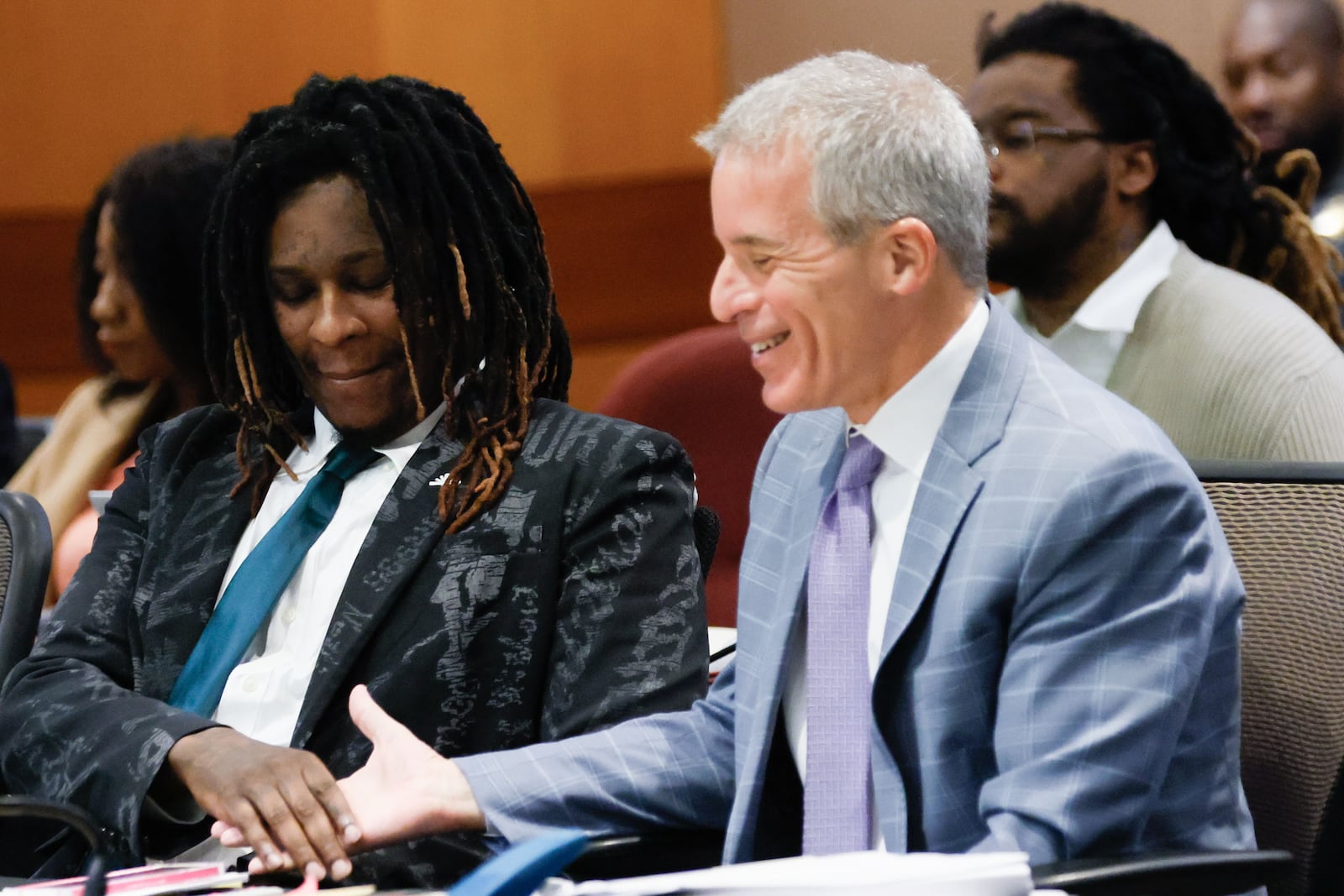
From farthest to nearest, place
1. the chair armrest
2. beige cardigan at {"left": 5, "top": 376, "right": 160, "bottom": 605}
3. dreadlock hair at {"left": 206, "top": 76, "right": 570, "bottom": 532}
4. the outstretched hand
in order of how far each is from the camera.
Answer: beige cardigan at {"left": 5, "top": 376, "right": 160, "bottom": 605}
dreadlock hair at {"left": 206, "top": 76, "right": 570, "bottom": 532}
the outstretched hand
the chair armrest

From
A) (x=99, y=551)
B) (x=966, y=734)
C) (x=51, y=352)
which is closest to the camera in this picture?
(x=966, y=734)

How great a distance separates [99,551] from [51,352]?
11.3ft

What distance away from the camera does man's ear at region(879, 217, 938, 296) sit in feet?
4.47

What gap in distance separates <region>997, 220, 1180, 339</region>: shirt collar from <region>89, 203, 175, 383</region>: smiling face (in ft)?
4.85

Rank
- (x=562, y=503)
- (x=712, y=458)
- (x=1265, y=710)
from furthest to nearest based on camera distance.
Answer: (x=712, y=458)
(x=562, y=503)
(x=1265, y=710)

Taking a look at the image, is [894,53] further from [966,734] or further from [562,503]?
[966,734]

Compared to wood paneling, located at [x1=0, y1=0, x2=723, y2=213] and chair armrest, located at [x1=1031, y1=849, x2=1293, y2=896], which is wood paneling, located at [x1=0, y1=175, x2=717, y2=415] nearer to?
wood paneling, located at [x1=0, y1=0, x2=723, y2=213]

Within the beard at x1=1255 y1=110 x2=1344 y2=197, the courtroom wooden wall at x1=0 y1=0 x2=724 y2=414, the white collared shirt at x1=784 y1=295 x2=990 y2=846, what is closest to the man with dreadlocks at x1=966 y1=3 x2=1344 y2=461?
the beard at x1=1255 y1=110 x2=1344 y2=197

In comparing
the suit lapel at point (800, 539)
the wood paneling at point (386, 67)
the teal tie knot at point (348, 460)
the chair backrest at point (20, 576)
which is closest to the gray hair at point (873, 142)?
the suit lapel at point (800, 539)

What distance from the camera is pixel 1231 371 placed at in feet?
8.32

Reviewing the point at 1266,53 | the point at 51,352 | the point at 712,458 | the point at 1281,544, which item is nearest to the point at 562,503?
the point at 1281,544

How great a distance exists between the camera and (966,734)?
1.32m

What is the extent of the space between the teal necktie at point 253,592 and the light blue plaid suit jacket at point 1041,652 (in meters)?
0.38

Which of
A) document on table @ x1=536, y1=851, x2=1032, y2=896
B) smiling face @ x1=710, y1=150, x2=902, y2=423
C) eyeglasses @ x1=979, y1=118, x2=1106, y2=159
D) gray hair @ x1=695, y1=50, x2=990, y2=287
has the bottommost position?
document on table @ x1=536, y1=851, x2=1032, y2=896
